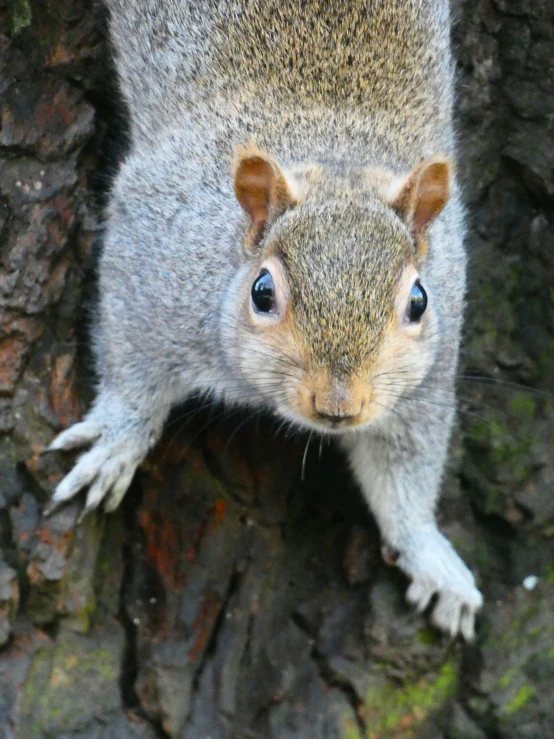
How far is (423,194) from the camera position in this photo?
2664 millimetres

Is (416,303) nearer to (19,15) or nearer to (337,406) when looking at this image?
(337,406)

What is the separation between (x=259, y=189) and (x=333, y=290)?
0.38m

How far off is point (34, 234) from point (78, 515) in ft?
2.47

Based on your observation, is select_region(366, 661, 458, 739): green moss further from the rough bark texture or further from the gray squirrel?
the gray squirrel

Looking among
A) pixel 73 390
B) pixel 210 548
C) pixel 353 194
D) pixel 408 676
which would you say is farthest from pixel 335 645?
pixel 353 194

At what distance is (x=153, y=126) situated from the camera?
330 cm

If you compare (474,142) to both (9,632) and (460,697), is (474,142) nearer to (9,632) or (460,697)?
(460,697)

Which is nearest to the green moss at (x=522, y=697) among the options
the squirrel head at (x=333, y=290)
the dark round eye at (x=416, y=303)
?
the squirrel head at (x=333, y=290)

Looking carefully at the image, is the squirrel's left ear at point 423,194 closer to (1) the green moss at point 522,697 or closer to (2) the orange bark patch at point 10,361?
(2) the orange bark patch at point 10,361

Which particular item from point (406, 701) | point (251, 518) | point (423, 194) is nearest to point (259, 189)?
point (423, 194)

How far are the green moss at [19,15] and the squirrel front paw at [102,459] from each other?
1061 millimetres

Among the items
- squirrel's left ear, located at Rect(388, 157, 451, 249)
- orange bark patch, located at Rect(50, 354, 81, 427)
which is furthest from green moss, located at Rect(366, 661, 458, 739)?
squirrel's left ear, located at Rect(388, 157, 451, 249)

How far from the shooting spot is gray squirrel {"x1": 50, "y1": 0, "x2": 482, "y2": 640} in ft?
8.61

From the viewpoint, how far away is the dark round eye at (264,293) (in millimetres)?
2498
